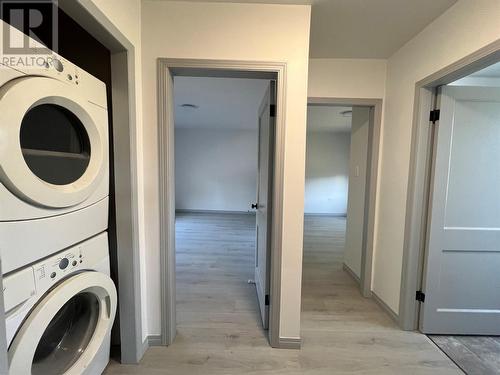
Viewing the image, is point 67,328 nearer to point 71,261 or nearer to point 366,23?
point 71,261

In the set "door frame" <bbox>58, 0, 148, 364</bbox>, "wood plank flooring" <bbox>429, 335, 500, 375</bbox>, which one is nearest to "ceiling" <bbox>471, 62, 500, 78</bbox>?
"wood plank flooring" <bbox>429, 335, 500, 375</bbox>

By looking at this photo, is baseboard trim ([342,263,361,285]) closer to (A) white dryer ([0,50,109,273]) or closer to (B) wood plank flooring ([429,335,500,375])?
(B) wood plank flooring ([429,335,500,375])

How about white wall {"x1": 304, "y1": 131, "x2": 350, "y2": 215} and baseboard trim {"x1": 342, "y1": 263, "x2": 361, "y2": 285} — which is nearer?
baseboard trim {"x1": 342, "y1": 263, "x2": 361, "y2": 285}

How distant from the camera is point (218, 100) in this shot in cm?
358

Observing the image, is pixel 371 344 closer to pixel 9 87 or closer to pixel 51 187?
pixel 51 187

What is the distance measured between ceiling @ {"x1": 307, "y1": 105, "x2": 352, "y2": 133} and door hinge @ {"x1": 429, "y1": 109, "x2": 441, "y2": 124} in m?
2.24

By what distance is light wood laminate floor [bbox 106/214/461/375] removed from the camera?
4.99ft

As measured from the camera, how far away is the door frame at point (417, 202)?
176 centimetres

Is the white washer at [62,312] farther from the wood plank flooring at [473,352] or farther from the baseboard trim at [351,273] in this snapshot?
the baseboard trim at [351,273]

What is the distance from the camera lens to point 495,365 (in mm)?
1548

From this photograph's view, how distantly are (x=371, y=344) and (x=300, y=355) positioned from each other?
0.57 metres

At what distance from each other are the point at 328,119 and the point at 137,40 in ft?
14.0

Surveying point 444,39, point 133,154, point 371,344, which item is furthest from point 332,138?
point 133,154

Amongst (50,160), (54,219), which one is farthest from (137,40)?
(54,219)
